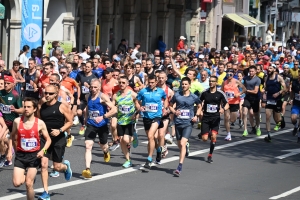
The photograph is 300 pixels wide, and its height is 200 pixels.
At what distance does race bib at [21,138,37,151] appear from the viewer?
1221cm

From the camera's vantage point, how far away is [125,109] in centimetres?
1641

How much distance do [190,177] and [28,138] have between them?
13.9 ft

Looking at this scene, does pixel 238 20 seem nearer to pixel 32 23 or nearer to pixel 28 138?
pixel 32 23

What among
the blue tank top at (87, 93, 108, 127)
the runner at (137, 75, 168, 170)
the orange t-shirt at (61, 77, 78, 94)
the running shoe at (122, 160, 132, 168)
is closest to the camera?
the blue tank top at (87, 93, 108, 127)

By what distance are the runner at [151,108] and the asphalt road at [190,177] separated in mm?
564

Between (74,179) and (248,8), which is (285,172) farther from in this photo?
(248,8)

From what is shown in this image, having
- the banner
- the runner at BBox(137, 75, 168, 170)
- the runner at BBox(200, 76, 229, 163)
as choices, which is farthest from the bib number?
the banner

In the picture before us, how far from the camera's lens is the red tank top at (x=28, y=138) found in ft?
40.0

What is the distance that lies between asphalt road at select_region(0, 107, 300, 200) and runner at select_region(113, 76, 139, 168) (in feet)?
1.36

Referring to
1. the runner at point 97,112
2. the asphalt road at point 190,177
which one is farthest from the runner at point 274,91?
the runner at point 97,112

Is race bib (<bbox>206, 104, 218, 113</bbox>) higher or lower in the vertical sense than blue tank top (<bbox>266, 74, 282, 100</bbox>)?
lower

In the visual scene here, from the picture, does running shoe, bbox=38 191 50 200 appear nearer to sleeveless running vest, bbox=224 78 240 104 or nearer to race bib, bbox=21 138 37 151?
race bib, bbox=21 138 37 151

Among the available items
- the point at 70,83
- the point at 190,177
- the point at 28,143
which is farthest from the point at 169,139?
the point at 28,143

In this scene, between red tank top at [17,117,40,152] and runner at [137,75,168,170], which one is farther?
runner at [137,75,168,170]
